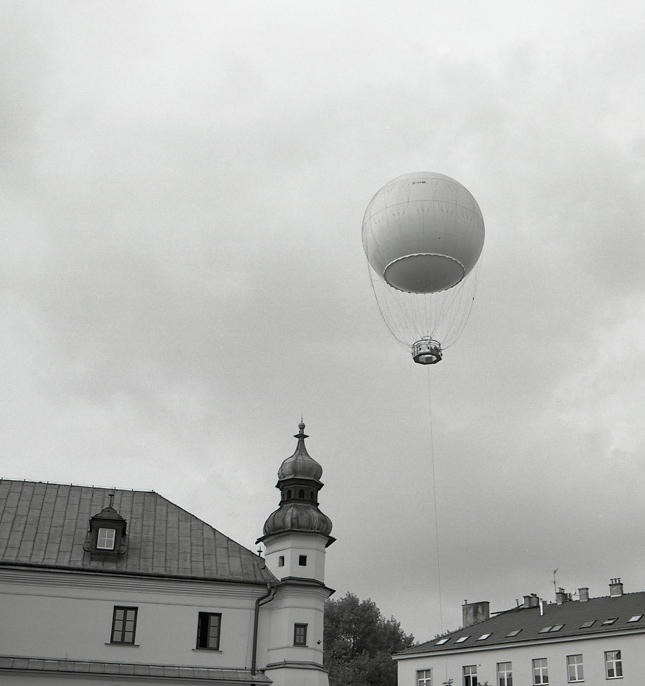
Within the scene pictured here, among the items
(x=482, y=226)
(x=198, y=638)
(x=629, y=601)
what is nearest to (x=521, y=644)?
(x=629, y=601)

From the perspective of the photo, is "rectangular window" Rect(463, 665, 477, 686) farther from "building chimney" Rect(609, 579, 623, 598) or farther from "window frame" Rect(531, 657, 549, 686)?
"building chimney" Rect(609, 579, 623, 598)

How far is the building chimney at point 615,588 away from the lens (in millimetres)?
51156

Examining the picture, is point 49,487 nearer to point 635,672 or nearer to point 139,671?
point 139,671

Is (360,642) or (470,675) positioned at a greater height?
(360,642)

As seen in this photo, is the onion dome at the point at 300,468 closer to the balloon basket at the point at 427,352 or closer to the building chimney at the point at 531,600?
the balloon basket at the point at 427,352

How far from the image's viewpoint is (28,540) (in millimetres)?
35000

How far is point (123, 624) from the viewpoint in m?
33.5

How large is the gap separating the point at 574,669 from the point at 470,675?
268 inches

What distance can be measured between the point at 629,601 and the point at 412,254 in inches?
1216

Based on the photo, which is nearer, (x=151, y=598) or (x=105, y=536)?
(x=151, y=598)

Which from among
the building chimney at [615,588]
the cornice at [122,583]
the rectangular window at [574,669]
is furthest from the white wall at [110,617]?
the building chimney at [615,588]

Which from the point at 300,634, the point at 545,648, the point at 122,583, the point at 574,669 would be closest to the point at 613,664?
the point at 574,669

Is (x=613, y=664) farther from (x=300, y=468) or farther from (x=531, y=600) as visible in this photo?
(x=300, y=468)

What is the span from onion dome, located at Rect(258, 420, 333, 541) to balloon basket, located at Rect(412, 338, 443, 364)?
459 inches
